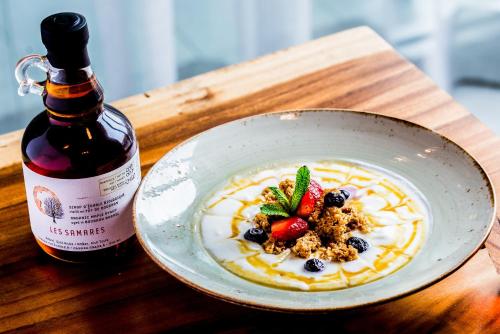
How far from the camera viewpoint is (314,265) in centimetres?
93

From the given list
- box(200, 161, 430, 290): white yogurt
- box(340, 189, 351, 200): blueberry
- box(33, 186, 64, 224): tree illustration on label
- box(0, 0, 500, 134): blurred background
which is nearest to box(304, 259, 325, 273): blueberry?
box(200, 161, 430, 290): white yogurt

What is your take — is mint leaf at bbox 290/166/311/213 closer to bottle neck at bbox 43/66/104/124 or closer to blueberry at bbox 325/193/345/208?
blueberry at bbox 325/193/345/208

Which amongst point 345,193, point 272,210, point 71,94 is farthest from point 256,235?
point 71,94

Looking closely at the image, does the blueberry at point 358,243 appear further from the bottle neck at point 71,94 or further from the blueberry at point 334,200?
the bottle neck at point 71,94

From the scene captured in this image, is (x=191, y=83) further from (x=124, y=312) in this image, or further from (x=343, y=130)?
(x=124, y=312)

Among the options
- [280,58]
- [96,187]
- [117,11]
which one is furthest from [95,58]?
[96,187]

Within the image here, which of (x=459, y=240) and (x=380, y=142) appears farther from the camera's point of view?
(x=380, y=142)

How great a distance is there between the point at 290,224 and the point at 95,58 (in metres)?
1.49

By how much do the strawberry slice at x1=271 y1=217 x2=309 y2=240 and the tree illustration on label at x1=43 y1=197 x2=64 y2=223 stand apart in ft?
0.77

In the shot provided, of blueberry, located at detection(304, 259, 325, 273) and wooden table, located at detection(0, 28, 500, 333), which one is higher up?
blueberry, located at detection(304, 259, 325, 273)

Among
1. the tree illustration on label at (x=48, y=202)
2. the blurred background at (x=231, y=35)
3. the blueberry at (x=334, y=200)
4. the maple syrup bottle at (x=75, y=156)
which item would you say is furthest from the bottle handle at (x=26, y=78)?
the blurred background at (x=231, y=35)

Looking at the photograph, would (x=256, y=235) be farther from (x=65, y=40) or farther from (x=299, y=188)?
(x=65, y=40)

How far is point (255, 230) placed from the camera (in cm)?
99

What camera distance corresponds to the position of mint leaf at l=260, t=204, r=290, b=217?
99 centimetres
